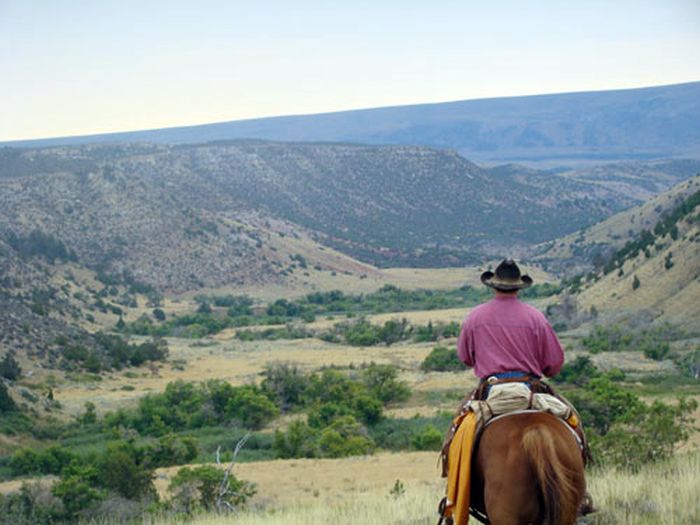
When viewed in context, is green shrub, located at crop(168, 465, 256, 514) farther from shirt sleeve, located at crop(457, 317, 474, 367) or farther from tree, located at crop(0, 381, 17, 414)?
tree, located at crop(0, 381, 17, 414)

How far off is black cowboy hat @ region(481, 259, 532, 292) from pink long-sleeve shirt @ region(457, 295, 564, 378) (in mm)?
90

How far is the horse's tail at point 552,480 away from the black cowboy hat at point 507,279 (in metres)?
1.31

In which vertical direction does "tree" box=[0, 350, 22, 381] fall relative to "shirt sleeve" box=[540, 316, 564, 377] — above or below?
below

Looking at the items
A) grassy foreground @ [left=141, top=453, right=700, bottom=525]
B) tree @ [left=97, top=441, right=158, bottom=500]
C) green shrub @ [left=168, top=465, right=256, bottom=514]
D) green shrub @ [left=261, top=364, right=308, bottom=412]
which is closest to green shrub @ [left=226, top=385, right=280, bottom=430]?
green shrub @ [left=261, top=364, right=308, bottom=412]

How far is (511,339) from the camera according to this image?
6.53 meters

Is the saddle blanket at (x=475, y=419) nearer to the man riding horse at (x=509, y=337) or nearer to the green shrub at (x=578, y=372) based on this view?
the man riding horse at (x=509, y=337)

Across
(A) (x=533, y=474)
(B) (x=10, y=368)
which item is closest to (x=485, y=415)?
(A) (x=533, y=474)

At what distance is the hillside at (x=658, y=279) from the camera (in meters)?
37.2

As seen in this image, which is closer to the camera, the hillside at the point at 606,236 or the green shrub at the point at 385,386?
the green shrub at the point at 385,386

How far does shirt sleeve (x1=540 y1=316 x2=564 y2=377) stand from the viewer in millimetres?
6586

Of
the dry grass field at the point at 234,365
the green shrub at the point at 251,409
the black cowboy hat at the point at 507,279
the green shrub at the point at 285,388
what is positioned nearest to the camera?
the black cowboy hat at the point at 507,279

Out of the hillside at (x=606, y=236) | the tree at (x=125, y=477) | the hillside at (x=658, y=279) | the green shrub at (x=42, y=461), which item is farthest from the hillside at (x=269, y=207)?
the tree at (x=125, y=477)

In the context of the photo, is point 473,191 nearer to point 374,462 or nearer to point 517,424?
point 374,462

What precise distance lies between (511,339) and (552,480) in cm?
125
